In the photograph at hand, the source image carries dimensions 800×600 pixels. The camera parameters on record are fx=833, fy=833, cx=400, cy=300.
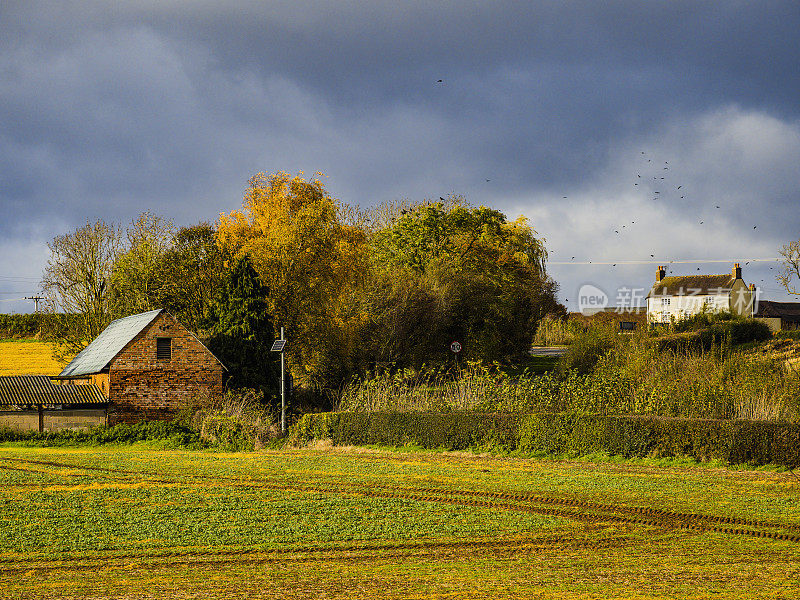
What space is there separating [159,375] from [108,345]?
3.77 m

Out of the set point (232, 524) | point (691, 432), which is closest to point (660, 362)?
point (691, 432)

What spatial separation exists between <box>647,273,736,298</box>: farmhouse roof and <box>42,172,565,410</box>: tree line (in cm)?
3502

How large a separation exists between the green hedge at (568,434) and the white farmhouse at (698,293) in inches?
2259

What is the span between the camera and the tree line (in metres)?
36.5

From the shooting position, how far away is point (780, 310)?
8375cm

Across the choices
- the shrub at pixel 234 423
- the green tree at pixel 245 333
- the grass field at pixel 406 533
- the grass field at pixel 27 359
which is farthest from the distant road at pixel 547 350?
the grass field at pixel 406 533

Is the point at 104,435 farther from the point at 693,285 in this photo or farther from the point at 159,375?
the point at 693,285

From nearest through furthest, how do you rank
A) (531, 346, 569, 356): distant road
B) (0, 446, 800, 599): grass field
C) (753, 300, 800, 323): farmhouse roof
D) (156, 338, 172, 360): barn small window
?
(0, 446, 800, 599): grass field → (156, 338, 172, 360): barn small window → (531, 346, 569, 356): distant road → (753, 300, 800, 323): farmhouse roof

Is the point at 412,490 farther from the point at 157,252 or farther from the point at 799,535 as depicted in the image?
the point at 157,252

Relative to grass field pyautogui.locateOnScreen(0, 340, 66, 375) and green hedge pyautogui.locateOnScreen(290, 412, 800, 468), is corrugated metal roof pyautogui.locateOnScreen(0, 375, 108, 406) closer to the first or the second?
green hedge pyautogui.locateOnScreen(290, 412, 800, 468)

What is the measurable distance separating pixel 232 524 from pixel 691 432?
1007 cm

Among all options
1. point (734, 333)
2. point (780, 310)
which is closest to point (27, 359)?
point (734, 333)

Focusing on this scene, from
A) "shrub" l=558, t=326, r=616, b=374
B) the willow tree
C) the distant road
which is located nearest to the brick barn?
the willow tree

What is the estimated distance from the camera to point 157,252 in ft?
142
